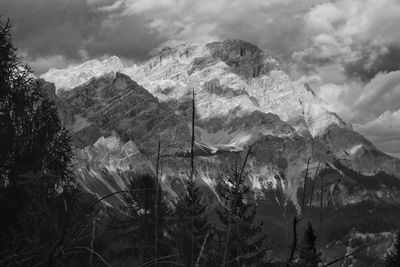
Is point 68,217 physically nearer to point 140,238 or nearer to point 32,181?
point 32,181

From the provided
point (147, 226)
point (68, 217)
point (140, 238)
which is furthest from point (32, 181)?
point (140, 238)

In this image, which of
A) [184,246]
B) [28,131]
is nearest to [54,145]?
[28,131]

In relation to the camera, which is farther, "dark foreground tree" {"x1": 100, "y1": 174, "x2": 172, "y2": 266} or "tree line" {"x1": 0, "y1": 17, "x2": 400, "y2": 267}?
"dark foreground tree" {"x1": 100, "y1": 174, "x2": 172, "y2": 266}

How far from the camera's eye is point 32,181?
13.8ft

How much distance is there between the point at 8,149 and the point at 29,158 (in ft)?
1.78

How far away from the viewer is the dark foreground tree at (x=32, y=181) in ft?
11.8

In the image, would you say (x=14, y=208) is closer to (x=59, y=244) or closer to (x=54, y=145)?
(x=54, y=145)

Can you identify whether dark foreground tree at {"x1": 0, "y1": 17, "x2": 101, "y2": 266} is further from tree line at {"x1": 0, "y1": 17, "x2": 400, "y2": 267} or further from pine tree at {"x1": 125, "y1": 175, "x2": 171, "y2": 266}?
pine tree at {"x1": 125, "y1": 175, "x2": 171, "y2": 266}

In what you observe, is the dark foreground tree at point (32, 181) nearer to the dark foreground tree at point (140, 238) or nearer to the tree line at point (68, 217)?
the tree line at point (68, 217)

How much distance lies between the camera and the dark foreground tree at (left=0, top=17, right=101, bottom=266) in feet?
11.8

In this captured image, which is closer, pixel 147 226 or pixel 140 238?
pixel 147 226

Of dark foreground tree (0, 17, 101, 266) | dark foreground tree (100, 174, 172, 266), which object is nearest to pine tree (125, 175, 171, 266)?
dark foreground tree (100, 174, 172, 266)

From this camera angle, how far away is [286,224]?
15.5 feet

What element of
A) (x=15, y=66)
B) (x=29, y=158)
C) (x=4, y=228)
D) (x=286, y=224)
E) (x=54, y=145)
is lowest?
(x=286, y=224)
